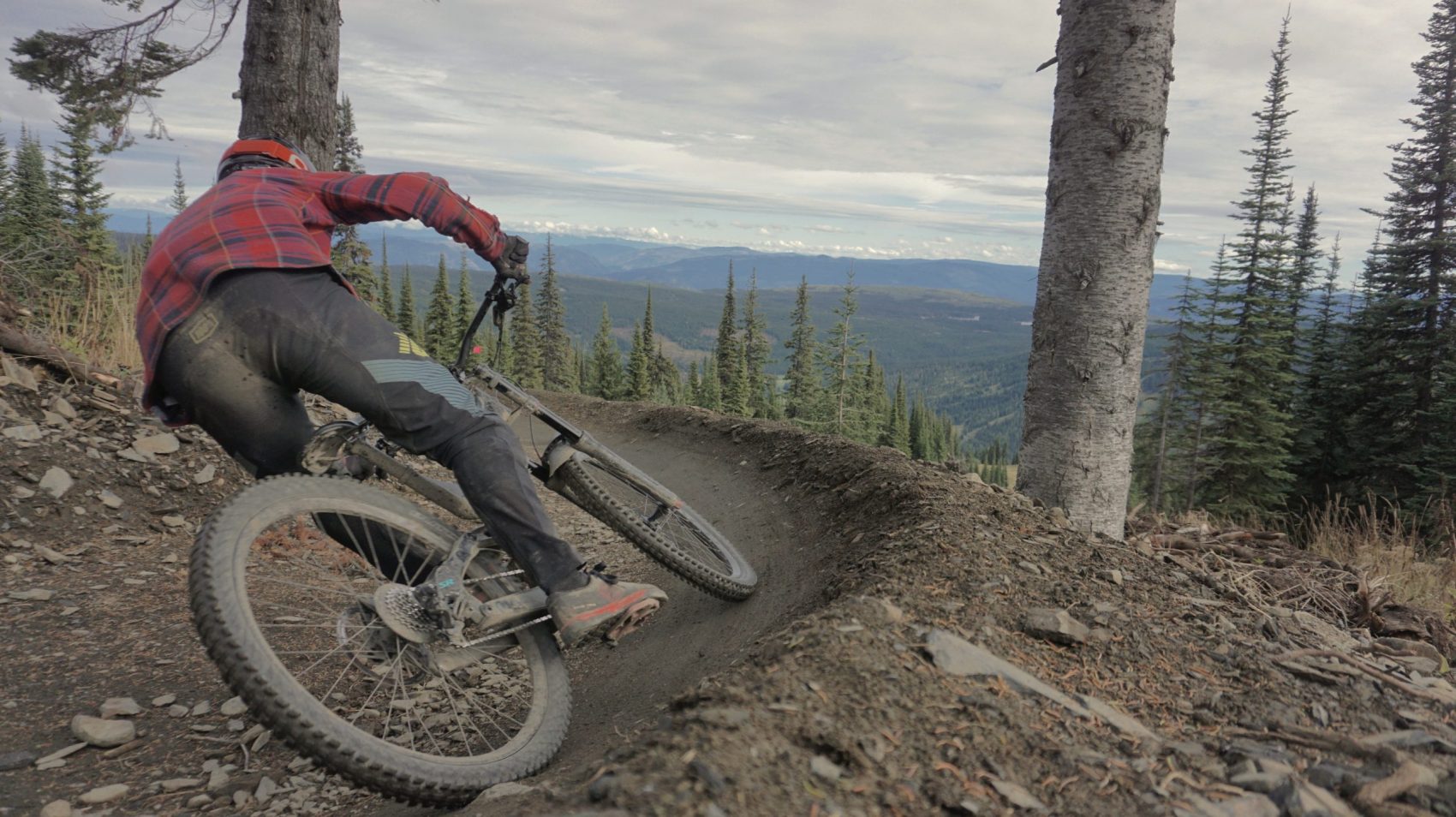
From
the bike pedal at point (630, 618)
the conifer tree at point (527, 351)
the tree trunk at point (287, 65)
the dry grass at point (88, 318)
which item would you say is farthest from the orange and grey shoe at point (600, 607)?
the conifer tree at point (527, 351)

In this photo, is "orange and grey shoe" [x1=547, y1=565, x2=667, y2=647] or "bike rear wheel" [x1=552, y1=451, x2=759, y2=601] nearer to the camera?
"orange and grey shoe" [x1=547, y1=565, x2=667, y2=647]

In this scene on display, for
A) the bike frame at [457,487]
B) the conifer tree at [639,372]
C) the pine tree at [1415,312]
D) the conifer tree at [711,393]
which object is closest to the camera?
the bike frame at [457,487]

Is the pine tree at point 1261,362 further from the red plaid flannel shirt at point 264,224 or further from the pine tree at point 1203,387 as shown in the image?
the red plaid flannel shirt at point 264,224

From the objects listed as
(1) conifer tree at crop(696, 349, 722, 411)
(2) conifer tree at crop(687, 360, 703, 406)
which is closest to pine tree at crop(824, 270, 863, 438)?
(1) conifer tree at crop(696, 349, 722, 411)

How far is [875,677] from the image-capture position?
8.47 ft

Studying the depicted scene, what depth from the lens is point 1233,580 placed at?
535 centimetres

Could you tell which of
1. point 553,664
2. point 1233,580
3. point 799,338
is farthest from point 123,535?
point 799,338

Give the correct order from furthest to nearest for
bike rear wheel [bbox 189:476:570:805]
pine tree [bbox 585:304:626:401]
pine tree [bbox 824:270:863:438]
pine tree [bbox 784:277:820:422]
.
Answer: pine tree [bbox 585:304:626:401], pine tree [bbox 784:277:820:422], pine tree [bbox 824:270:863:438], bike rear wheel [bbox 189:476:570:805]

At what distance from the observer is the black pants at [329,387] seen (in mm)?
3062

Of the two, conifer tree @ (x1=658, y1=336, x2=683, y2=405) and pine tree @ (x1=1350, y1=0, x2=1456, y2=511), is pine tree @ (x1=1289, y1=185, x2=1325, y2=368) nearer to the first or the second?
pine tree @ (x1=1350, y1=0, x2=1456, y2=511)

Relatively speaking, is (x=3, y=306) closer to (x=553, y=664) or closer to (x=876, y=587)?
(x=553, y=664)

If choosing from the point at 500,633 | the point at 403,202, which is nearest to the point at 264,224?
the point at 403,202

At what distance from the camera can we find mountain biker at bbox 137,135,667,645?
10.1 feet

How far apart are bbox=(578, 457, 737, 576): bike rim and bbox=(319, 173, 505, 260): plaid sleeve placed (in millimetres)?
1546
